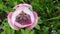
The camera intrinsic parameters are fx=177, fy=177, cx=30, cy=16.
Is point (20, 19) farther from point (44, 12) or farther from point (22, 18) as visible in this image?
point (44, 12)

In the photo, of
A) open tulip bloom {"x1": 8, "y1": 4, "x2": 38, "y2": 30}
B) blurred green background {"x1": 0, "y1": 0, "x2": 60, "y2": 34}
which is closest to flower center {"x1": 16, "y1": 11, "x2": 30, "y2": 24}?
open tulip bloom {"x1": 8, "y1": 4, "x2": 38, "y2": 30}

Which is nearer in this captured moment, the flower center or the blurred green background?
the flower center

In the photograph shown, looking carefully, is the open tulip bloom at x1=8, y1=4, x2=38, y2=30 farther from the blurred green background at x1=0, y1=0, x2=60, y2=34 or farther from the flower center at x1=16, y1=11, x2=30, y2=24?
the blurred green background at x1=0, y1=0, x2=60, y2=34

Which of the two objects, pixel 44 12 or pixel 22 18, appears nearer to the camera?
pixel 22 18

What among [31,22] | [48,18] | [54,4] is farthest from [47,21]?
[31,22]

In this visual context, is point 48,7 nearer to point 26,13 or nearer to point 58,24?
point 58,24

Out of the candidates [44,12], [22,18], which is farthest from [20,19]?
[44,12]

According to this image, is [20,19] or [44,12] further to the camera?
[44,12]

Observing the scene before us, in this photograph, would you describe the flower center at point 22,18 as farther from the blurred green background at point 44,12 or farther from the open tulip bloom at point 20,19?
the blurred green background at point 44,12
